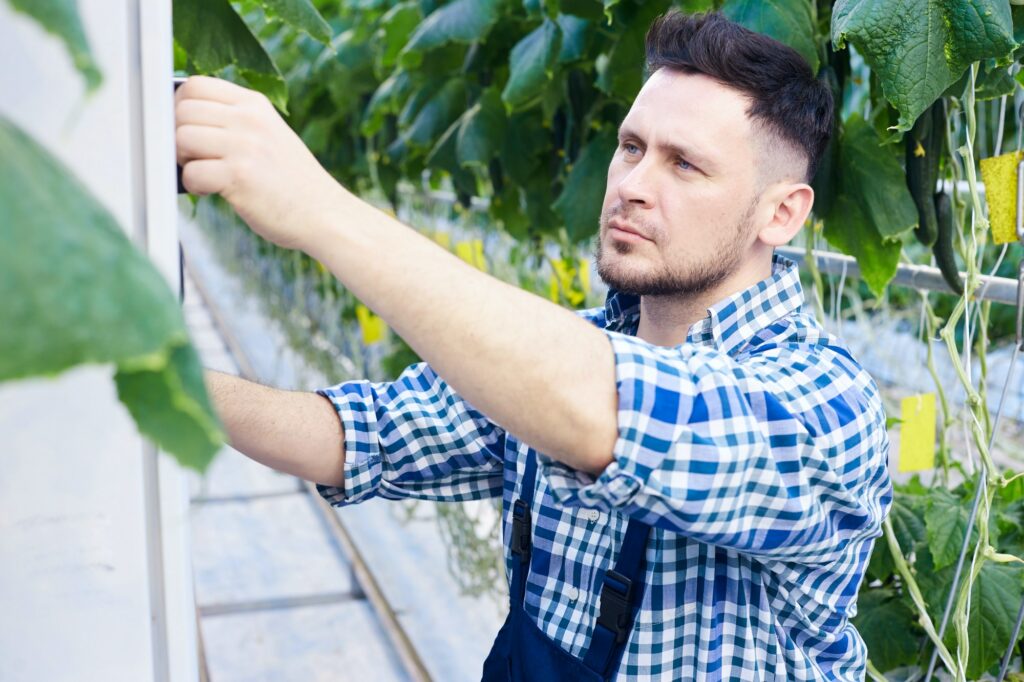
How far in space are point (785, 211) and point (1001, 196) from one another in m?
0.25

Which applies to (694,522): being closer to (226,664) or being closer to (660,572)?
(660,572)

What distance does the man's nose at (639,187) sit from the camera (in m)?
1.00

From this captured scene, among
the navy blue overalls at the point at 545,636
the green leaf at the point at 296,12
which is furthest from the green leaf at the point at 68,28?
the navy blue overalls at the point at 545,636

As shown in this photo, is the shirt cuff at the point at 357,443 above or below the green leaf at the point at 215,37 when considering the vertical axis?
below

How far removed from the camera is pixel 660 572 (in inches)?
38.4

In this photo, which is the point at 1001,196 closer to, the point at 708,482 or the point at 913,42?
the point at 913,42

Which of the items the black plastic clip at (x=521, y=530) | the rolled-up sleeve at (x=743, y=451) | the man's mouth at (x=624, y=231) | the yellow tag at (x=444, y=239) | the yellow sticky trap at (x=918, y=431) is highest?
the man's mouth at (x=624, y=231)

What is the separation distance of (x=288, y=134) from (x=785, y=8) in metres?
0.77

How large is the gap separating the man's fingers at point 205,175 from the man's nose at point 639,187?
517 mm

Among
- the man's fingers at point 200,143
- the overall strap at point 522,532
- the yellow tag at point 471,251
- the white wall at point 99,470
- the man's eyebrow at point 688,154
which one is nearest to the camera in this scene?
→ the white wall at point 99,470

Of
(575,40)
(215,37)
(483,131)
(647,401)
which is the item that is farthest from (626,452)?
(483,131)

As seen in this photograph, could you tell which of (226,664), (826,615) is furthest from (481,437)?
(226,664)

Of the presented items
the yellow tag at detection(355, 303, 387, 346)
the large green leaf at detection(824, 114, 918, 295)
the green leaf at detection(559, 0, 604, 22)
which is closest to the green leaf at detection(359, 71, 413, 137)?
the yellow tag at detection(355, 303, 387, 346)

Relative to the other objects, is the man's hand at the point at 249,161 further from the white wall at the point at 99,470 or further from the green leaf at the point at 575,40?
the green leaf at the point at 575,40
